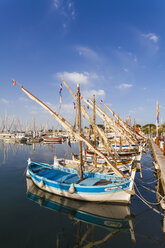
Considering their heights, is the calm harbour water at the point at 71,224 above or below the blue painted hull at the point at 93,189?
below

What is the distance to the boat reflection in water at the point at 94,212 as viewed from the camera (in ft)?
38.9

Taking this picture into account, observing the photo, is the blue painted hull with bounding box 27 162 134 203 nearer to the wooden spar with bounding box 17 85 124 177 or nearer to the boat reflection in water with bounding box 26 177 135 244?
the boat reflection in water with bounding box 26 177 135 244

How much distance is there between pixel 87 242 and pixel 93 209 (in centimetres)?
397

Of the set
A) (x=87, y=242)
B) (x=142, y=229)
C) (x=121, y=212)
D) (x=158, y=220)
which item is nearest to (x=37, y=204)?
(x=87, y=242)

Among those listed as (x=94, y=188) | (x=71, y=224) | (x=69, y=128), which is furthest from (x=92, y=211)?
(x=69, y=128)

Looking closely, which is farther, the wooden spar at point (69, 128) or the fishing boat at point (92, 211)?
the wooden spar at point (69, 128)

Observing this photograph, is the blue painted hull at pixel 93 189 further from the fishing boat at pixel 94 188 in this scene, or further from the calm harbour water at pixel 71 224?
the calm harbour water at pixel 71 224

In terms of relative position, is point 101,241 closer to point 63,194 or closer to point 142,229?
point 142,229

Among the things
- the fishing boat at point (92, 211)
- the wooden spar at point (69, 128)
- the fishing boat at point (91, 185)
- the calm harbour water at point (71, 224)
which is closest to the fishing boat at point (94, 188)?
the fishing boat at point (91, 185)

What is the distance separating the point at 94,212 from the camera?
1359 centimetres

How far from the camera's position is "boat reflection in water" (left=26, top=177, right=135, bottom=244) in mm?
11854

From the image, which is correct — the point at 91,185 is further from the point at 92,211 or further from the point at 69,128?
the point at 69,128

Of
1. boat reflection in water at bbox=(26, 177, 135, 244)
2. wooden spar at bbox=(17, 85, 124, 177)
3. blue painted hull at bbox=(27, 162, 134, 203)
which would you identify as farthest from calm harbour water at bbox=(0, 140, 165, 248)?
wooden spar at bbox=(17, 85, 124, 177)

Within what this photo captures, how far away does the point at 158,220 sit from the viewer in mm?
12523
